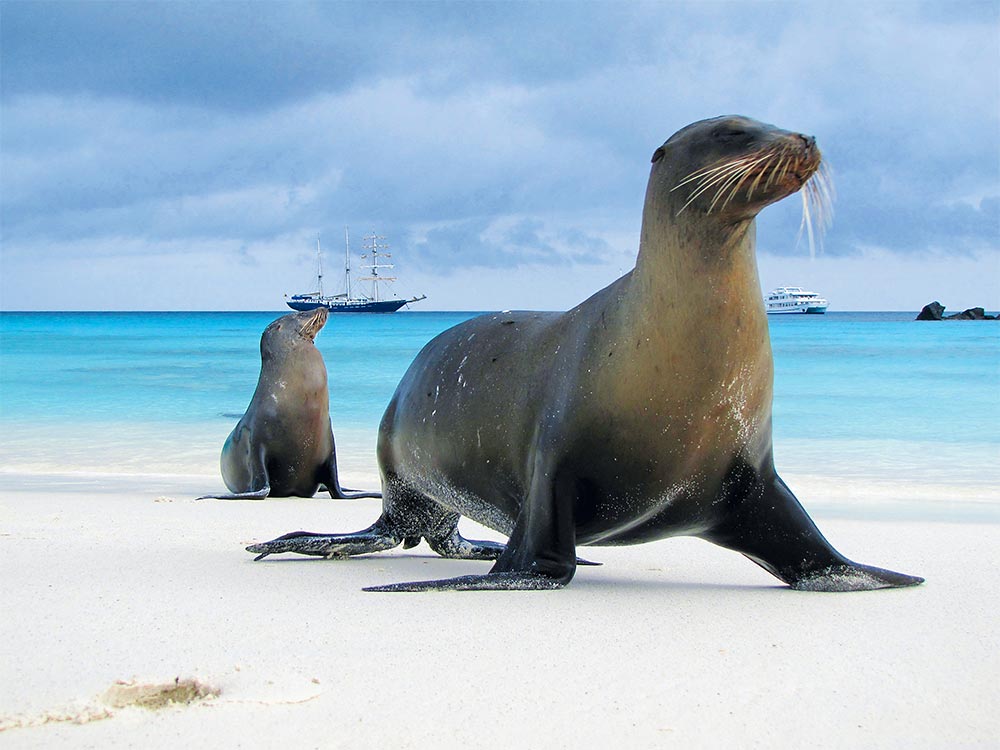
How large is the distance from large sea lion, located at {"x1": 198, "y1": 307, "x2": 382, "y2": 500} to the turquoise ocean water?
64.1 inches

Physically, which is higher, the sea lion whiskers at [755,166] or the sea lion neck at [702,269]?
the sea lion whiskers at [755,166]

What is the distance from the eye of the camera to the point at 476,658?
9.16 feet

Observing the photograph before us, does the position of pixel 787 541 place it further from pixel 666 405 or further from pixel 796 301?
pixel 796 301

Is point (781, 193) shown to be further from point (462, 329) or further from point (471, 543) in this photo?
point (471, 543)

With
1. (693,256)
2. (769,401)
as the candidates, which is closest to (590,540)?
(769,401)

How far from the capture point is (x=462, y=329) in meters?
4.62

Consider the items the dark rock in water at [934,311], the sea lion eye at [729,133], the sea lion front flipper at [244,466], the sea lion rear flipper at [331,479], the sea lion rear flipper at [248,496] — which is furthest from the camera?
the dark rock in water at [934,311]

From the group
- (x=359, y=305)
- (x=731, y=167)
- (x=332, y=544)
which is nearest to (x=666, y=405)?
(x=731, y=167)

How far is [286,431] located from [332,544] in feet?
14.9

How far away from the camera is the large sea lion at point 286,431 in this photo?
8.84 m

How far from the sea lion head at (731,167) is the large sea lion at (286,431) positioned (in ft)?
17.3

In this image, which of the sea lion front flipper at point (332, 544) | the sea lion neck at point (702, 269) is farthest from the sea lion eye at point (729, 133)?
the sea lion front flipper at point (332, 544)

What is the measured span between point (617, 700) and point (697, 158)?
1.68 m

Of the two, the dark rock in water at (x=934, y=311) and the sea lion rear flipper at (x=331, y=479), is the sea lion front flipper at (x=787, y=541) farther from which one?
the dark rock in water at (x=934, y=311)
